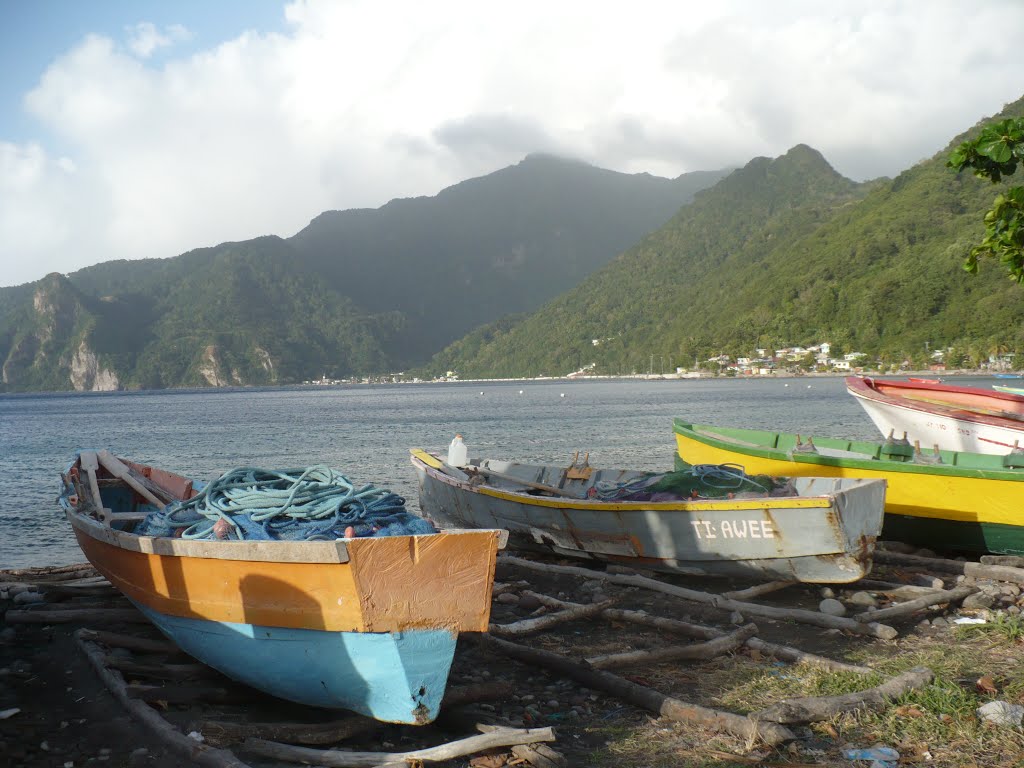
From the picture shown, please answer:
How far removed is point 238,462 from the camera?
36.2m

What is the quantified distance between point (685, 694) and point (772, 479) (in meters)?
4.83

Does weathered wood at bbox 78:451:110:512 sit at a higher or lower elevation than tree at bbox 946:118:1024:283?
lower

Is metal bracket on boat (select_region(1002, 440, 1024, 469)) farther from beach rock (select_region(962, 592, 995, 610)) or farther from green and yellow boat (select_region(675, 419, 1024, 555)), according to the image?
beach rock (select_region(962, 592, 995, 610))

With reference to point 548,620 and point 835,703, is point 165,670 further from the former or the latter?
point 835,703

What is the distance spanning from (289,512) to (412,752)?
7.63ft

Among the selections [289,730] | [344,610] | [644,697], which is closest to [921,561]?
[644,697]

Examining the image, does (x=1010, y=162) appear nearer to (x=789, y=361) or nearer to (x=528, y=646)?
(x=528, y=646)

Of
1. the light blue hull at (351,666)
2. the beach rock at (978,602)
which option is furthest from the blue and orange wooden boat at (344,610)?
the beach rock at (978,602)

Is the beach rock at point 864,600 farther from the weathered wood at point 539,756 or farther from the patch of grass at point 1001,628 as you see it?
the weathered wood at point 539,756

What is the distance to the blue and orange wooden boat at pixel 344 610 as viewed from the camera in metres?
5.66

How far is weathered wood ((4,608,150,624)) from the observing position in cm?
871

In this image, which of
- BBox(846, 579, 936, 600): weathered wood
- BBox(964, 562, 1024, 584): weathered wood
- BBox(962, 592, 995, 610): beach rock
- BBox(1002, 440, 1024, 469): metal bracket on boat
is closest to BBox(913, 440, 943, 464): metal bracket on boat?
BBox(1002, 440, 1024, 469): metal bracket on boat

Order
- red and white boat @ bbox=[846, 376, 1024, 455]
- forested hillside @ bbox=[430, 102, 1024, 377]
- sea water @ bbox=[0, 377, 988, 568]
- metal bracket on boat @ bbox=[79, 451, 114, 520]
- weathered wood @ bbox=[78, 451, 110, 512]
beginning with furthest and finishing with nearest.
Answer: forested hillside @ bbox=[430, 102, 1024, 377] < sea water @ bbox=[0, 377, 988, 568] < red and white boat @ bbox=[846, 376, 1024, 455] < weathered wood @ bbox=[78, 451, 110, 512] < metal bracket on boat @ bbox=[79, 451, 114, 520]

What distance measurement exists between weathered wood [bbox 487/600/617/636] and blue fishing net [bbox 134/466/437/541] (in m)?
1.74
